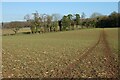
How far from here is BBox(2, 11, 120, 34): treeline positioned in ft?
417

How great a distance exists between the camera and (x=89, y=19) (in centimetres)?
16700

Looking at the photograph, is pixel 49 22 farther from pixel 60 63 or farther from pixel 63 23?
pixel 60 63

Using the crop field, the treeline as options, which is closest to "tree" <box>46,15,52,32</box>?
the treeline

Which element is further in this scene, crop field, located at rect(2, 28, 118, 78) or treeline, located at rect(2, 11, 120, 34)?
treeline, located at rect(2, 11, 120, 34)

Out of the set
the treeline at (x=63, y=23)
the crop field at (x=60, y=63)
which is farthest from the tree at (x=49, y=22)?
the crop field at (x=60, y=63)

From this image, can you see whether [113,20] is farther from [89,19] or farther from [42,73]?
[42,73]

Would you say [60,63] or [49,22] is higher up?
[49,22]

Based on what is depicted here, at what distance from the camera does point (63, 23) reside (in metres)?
144

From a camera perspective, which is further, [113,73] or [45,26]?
[45,26]

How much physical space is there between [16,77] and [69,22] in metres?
135

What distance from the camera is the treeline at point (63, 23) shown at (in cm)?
12706

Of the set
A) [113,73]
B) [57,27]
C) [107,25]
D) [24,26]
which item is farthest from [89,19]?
[113,73]

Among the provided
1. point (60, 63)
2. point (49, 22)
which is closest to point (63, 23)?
point (49, 22)

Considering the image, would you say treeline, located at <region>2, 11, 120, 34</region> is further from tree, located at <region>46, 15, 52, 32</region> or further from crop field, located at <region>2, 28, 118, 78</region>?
crop field, located at <region>2, 28, 118, 78</region>
